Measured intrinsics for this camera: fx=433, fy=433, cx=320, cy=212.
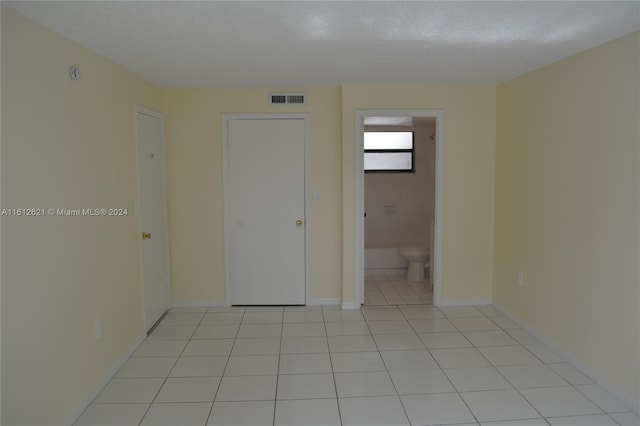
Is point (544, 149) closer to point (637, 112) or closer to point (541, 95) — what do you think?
point (541, 95)

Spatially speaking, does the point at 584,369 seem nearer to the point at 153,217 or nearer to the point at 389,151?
the point at 153,217

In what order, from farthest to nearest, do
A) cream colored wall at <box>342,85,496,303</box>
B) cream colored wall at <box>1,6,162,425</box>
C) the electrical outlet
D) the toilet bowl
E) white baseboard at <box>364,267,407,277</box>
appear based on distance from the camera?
white baseboard at <box>364,267,407,277</box> < the toilet bowl < cream colored wall at <box>342,85,496,303</box> < the electrical outlet < cream colored wall at <box>1,6,162,425</box>

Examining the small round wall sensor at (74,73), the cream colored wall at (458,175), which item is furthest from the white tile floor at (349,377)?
the small round wall sensor at (74,73)

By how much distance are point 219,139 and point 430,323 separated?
2.72 meters

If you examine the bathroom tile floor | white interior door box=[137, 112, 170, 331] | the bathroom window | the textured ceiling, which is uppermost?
the textured ceiling

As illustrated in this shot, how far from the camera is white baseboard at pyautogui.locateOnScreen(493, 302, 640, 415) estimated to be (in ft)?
8.49

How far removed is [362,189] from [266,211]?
3.30ft

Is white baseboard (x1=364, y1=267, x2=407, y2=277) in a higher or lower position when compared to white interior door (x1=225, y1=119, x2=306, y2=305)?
lower

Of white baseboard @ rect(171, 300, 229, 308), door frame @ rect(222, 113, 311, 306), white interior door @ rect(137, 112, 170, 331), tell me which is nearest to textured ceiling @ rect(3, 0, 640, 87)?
white interior door @ rect(137, 112, 170, 331)

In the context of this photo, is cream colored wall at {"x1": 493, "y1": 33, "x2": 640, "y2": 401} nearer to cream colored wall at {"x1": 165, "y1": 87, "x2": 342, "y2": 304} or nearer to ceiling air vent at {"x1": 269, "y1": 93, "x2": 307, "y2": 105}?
cream colored wall at {"x1": 165, "y1": 87, "x2": 342, "y2": 304}

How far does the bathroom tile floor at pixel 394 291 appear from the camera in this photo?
4707 mm

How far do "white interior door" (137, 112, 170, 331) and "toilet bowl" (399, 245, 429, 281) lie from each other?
2.96m

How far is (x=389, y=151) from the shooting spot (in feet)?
22.2

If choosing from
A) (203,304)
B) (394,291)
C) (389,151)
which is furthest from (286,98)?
(389,151)
